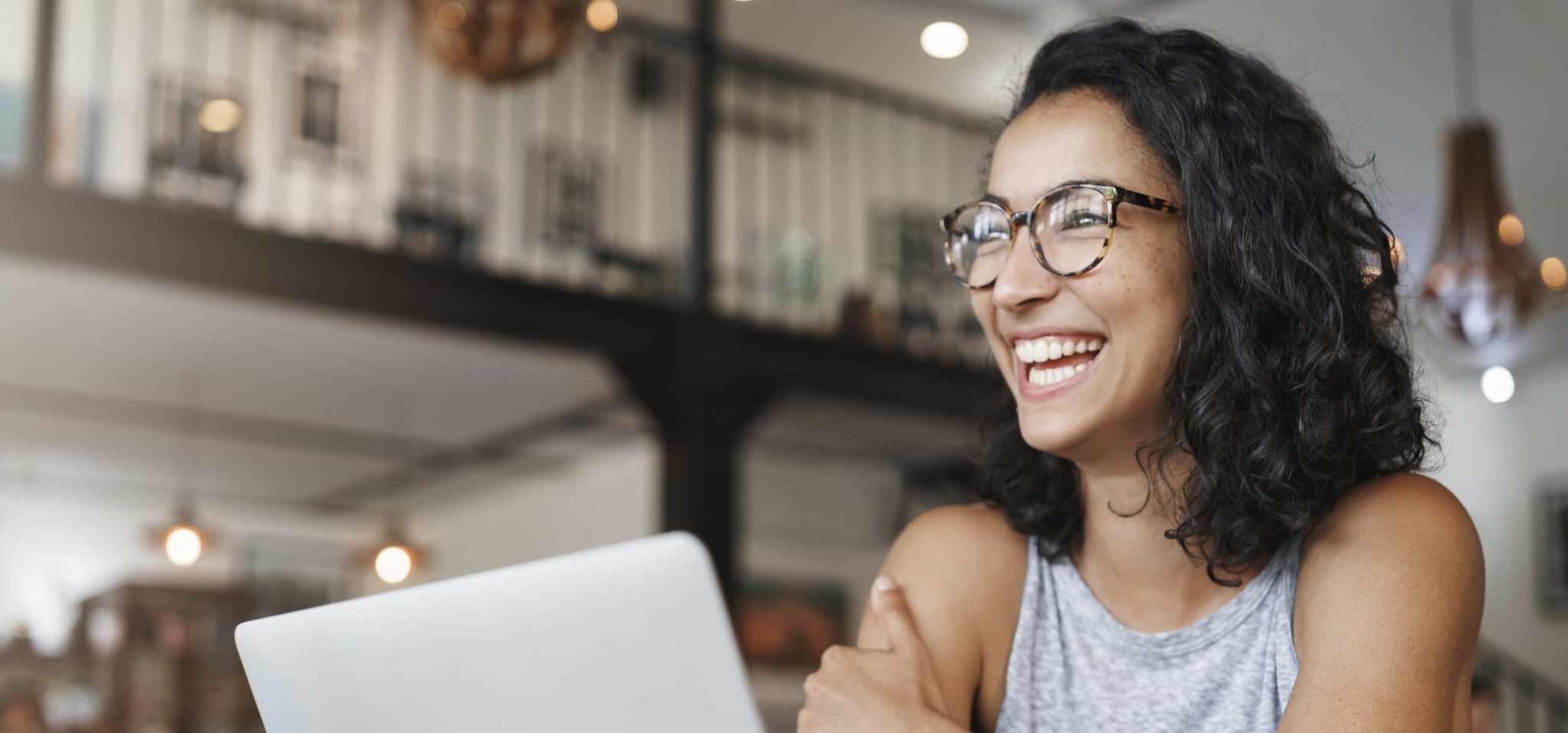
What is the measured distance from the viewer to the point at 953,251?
4.50 ft

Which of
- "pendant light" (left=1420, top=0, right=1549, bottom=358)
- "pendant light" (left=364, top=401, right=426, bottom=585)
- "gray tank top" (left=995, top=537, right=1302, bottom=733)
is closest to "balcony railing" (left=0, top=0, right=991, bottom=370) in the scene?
"pendant light" (left=364, top=401, right=426, bottom=585)

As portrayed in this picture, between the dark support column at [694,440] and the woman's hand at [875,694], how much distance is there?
18.0ft

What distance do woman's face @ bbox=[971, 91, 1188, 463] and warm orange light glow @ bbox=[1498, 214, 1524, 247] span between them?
3.30 metres

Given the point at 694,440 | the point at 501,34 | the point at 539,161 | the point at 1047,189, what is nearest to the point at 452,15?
the point at 501,34

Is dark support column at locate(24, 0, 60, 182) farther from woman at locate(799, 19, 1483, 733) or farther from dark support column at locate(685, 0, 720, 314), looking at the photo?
woman at locate(799, 19, 1483, 733)

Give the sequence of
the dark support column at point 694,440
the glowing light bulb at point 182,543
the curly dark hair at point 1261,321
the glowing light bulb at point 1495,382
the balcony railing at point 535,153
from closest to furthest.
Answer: the curly dark hair at point 1261,321, the glowing light bulb at point 1495,382, the dark support column at point 694,440, the balcony railing at point 535,153, the glowing light bulb at point 182,543

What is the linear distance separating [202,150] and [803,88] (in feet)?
12.5

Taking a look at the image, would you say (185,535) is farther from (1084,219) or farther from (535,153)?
(1084,219)

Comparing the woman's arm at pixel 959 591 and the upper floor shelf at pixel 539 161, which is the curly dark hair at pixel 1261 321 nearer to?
the woman's arm at pixel 959 591

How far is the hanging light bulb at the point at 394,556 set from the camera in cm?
812

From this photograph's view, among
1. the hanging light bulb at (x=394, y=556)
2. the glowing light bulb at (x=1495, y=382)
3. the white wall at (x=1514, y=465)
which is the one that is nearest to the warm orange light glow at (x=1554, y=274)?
the glowing light bulb at (x=1495, y=382)

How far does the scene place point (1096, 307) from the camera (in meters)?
1.23

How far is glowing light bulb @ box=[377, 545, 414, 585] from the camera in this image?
320 inches

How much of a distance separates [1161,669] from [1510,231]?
3371 millimetres
